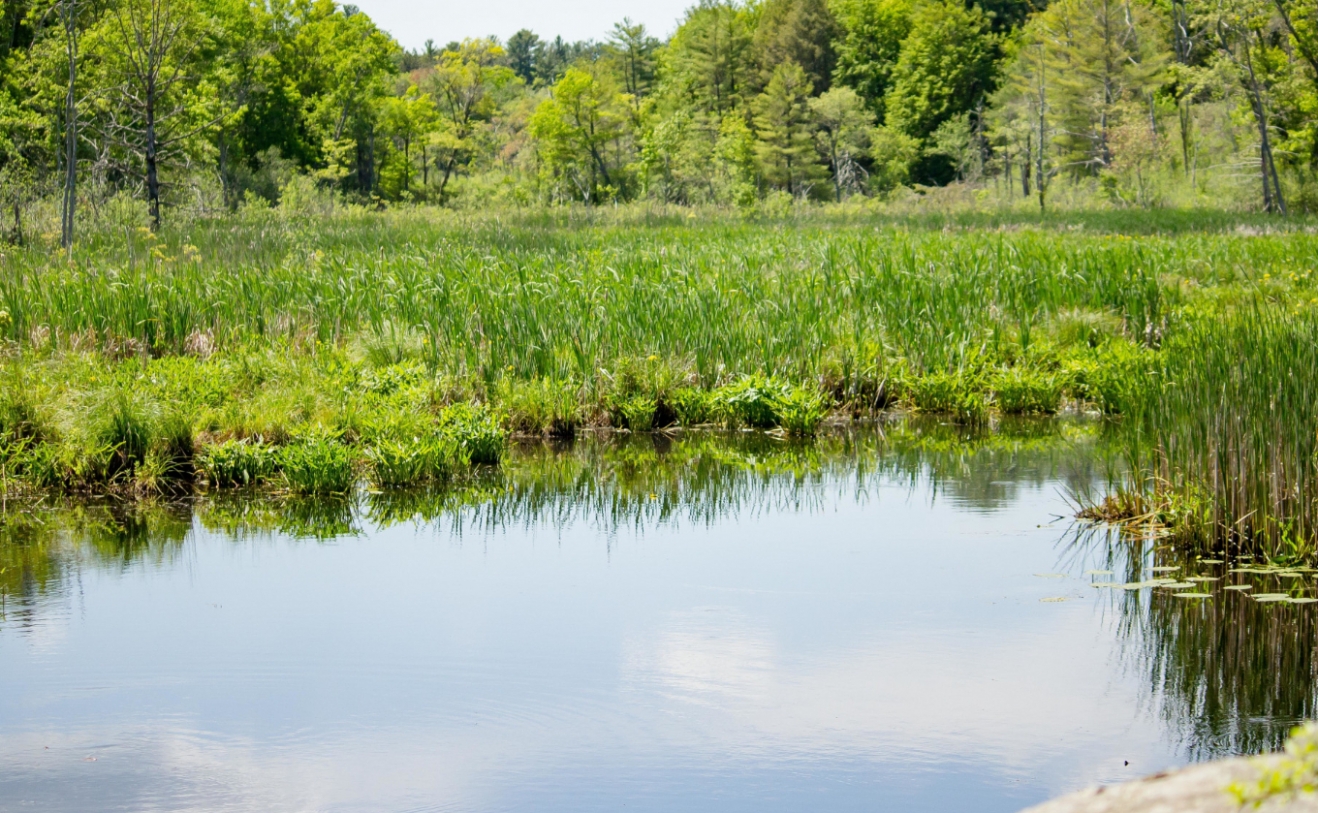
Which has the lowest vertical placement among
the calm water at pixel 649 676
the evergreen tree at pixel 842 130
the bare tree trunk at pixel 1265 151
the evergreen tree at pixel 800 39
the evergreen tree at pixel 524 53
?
the calm water at pixel 649 676

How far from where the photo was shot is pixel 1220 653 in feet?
16.0

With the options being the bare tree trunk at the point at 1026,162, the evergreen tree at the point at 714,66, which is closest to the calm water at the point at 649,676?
the bare tree trunk at the point at 1026,162

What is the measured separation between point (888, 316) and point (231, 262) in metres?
7.86

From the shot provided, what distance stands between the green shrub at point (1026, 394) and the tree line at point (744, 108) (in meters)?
16.3

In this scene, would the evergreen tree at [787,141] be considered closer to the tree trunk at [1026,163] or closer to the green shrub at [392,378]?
the tree trunk at [1026,163]

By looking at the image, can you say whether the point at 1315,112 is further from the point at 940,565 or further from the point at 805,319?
the point at 940,565

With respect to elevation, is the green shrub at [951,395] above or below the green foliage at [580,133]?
below

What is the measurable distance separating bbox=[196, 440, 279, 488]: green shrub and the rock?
693 cm

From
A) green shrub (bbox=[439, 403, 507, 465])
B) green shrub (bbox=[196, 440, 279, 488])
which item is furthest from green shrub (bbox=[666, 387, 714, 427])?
green shrub (bbox=[196, 440, 279, 488])

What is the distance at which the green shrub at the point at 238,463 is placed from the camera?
8062 mm

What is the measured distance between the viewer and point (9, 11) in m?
41.7

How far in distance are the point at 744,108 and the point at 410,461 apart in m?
81.2

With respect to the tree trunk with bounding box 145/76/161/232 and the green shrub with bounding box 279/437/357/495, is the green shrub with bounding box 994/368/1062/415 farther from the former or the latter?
the tree trunk with bounding box 145/76/161/232

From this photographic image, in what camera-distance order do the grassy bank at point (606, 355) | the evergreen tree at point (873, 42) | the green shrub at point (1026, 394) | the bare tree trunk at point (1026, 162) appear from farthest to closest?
1. the evergreen tree at point (873, 42)
2. the bare tree trunk at point (1026, 162)
3. the green shrub at point (1026, 394)
4. the grassy bank at point (606, 355)
